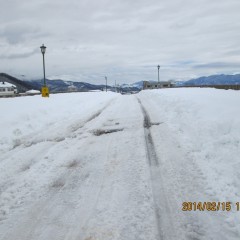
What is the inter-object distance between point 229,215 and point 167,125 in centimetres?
731

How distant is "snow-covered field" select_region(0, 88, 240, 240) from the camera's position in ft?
13.0

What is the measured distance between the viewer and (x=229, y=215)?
4.24 metres
